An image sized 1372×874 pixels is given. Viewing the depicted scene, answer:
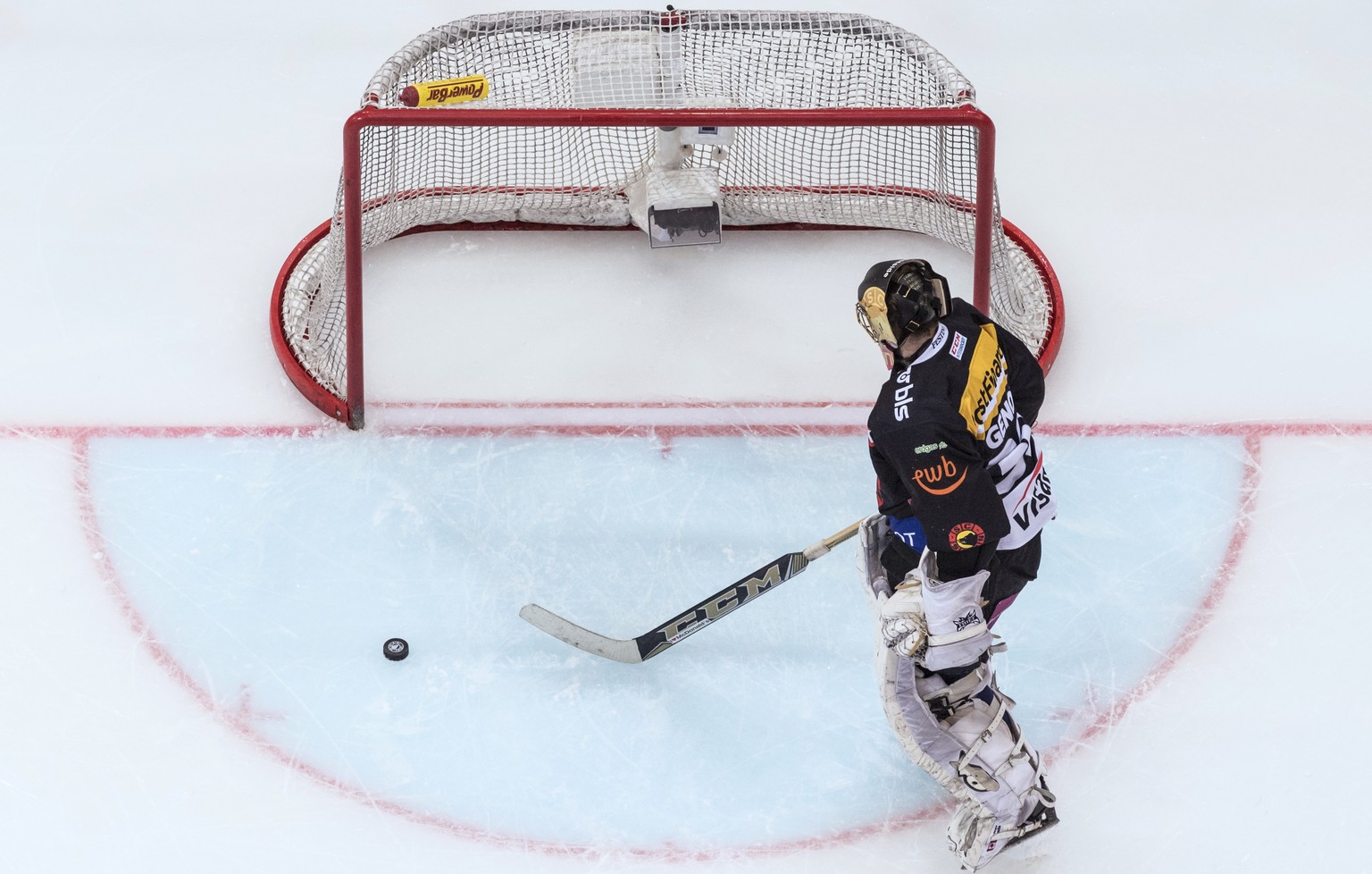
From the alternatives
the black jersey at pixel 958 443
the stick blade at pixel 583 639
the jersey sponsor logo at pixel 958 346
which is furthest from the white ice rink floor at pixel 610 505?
the jersey sponsor logo at pixel 958 346

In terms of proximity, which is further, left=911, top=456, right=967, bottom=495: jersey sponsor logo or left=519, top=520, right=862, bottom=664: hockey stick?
left=519, top=520, right=862, bottom=664: hockey stick

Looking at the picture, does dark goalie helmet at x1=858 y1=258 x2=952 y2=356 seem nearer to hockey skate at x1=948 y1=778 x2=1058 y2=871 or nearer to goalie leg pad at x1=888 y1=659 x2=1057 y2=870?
goalie leg pad at x1=888 y1=659 x2=1057 y2=870

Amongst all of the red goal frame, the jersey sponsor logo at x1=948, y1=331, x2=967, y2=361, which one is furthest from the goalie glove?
the red goal frame

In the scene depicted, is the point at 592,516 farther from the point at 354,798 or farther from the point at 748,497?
the point at 354,798

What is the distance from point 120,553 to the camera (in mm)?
3818

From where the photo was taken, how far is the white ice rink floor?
3387mm

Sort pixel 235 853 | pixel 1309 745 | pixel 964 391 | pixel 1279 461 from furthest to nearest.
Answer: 1. pixel 1279 461
2. pixel 1309 745
3. pixel 235 853
4. pixel 964 391

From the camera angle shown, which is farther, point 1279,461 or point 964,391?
point 1279,461

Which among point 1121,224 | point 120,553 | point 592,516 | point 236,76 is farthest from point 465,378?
point 1121,224

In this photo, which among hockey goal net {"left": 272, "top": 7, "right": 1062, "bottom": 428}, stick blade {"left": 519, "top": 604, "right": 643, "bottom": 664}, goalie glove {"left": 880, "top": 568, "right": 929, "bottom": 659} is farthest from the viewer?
hockey goal net {"left": 272, "top": 7, "right": 1062, "bottom": 428}

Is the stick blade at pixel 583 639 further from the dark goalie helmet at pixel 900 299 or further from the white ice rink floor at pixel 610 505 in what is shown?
the dark goalie helmet at pixel 900 299

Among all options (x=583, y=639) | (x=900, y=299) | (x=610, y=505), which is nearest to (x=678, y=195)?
(x=610, y=505)

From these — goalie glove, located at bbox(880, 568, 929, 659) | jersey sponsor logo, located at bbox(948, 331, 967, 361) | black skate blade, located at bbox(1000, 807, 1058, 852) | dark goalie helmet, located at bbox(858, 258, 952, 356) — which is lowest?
black skate blade, located at bbox(1000, 807, 1058, 852)

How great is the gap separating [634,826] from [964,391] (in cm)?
119
